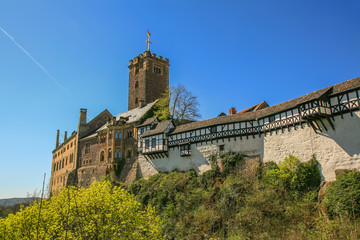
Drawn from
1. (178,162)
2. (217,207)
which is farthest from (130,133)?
(217,207)

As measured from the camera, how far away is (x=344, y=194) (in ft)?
70.9

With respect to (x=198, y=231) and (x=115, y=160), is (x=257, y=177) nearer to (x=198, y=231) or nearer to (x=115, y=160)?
(x=198, y=231)

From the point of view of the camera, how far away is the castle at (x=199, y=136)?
24.7 m

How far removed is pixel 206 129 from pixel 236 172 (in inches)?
261

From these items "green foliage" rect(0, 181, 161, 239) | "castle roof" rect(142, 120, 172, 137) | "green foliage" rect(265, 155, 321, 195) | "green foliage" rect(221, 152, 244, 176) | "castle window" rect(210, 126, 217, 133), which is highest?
"castle roof" rect(142, 120, 172, 137)

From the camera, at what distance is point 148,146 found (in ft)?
134

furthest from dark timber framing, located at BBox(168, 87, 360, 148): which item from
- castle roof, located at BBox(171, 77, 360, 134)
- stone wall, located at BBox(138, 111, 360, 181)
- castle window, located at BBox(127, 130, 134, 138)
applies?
castle window, located at BBox(127, 130, 134, 138)

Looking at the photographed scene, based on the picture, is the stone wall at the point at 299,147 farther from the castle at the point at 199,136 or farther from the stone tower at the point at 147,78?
the stone tower at the point at 147,78

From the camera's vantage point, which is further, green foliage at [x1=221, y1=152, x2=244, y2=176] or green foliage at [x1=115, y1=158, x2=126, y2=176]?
green foliage at [x1=115, y1=158, x2=126, y2=176]

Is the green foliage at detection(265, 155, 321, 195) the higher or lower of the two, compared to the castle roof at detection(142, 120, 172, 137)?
lower

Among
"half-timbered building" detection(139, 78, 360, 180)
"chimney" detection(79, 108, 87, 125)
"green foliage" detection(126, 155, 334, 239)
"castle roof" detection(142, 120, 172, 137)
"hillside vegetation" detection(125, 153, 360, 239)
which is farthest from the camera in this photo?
"chimney" detection(79, 108, 87, 125)

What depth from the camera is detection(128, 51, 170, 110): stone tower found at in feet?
191

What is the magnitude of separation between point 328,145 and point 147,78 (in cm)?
3916

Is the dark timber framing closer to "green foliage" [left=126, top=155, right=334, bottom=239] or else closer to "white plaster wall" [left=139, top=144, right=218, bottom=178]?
"white plaster wall" [left=139, top=144, right=218, bottom=178]
